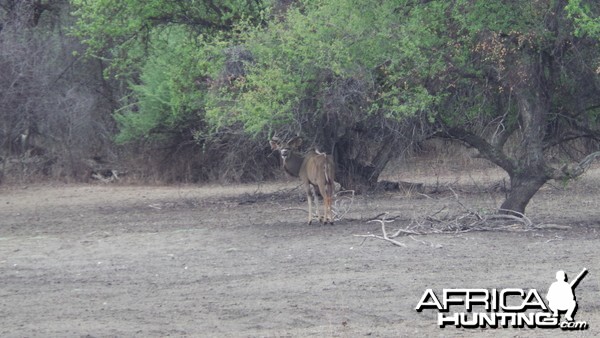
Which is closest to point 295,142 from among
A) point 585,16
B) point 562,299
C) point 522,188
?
point 522,188

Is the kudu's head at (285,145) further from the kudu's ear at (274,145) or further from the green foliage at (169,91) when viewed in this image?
the green foliage at (169,91)

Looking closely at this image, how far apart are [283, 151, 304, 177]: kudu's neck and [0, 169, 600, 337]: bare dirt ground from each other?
104 centimetres

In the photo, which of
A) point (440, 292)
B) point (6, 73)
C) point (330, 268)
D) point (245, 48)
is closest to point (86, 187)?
point (6, 73)

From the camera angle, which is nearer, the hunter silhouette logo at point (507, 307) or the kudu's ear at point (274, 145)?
the hunter silhouette logo at point (507, 307)

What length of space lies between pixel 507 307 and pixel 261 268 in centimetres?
461

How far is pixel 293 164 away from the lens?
20.8 meters

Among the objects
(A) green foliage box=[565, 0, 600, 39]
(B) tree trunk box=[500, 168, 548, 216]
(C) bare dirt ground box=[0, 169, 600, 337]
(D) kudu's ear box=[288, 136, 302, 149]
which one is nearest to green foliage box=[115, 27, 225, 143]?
(D) kudu's ear box=[288, 136, 302, 149]

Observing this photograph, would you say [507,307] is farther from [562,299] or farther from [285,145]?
[285,145]

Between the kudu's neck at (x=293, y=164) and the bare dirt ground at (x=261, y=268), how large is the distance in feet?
3.42

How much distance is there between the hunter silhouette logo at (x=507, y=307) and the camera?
1091 centimetres

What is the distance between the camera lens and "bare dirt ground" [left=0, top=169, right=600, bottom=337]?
457 inches

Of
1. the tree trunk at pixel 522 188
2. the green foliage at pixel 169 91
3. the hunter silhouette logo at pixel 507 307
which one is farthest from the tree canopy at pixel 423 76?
the hunter silhouette logo at pixel 507 307

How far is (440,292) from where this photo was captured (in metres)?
12.7

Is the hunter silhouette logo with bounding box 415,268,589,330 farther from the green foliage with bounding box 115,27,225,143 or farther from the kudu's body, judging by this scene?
the green foliage with bounding box 115,27,225,143
